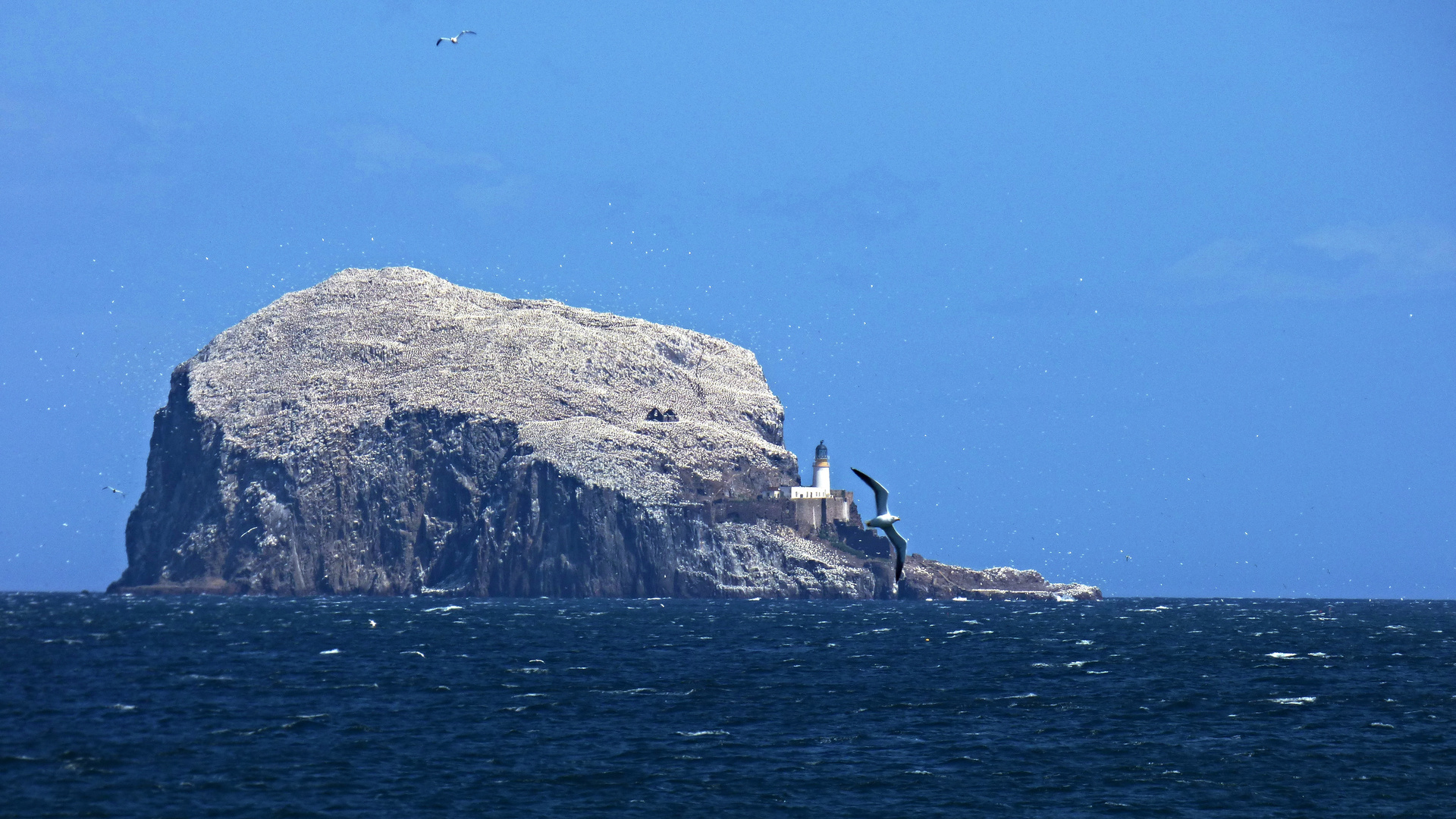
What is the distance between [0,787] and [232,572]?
12890 centimetres

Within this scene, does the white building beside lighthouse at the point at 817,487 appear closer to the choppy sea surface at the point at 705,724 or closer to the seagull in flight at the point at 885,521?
the choppy sea surface at the point at 705,724

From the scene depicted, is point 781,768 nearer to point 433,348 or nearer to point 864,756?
point 864,756

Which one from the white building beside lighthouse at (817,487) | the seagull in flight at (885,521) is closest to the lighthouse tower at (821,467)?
the white building beside lighthouse at (817,487)

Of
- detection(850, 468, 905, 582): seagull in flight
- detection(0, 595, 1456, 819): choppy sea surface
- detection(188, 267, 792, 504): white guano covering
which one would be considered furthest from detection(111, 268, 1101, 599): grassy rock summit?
detection(850, 468, 905, 582): seagull in flight

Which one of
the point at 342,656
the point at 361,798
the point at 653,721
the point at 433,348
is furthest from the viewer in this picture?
the point at 433,348

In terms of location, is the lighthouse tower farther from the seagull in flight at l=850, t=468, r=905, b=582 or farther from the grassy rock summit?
the seagull in flight at l=850, t=468, r=905, b=582

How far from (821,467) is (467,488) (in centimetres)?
4561

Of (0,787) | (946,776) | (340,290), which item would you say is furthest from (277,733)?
(340,290)

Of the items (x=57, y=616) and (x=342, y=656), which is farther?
(x=57, y=616)

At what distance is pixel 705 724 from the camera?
5206 cm

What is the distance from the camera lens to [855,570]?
163 m

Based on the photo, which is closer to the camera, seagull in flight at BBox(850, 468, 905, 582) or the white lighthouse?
seagull in flight at BBox(850, 468, 905, 582)

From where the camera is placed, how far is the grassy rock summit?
159 metres

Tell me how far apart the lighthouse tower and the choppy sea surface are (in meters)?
85.8
